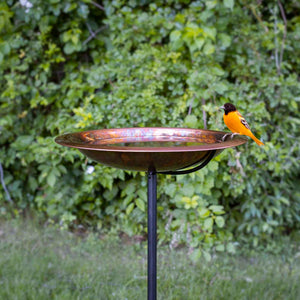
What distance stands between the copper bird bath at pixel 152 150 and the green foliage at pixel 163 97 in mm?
851

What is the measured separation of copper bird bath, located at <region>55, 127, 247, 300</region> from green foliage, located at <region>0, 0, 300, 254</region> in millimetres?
851

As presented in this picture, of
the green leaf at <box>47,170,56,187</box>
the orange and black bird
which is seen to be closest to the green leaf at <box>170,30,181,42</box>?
the orange and black bird

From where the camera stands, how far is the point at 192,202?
259cm

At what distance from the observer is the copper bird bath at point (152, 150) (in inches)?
49.9

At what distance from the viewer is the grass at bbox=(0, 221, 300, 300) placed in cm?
233

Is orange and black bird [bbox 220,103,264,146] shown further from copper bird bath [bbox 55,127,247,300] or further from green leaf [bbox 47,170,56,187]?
green leaf [bbox 47,170,56,187]

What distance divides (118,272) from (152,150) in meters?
1.61

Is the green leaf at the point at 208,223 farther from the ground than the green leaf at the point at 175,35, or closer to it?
closer to it

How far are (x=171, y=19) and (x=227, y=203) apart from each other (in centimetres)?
153

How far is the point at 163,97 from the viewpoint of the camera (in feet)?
9.35

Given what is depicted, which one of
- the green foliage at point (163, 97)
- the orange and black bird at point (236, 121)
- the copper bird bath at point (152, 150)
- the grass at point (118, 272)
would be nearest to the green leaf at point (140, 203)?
the green foliage at point (163, 97)

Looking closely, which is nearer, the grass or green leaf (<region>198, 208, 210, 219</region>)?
the grass

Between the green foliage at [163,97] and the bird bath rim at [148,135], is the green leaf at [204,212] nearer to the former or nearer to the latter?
the green foliage at [163,97]

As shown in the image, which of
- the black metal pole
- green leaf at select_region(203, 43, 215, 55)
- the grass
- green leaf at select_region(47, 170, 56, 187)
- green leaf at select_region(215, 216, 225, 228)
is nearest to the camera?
the black metal pole
